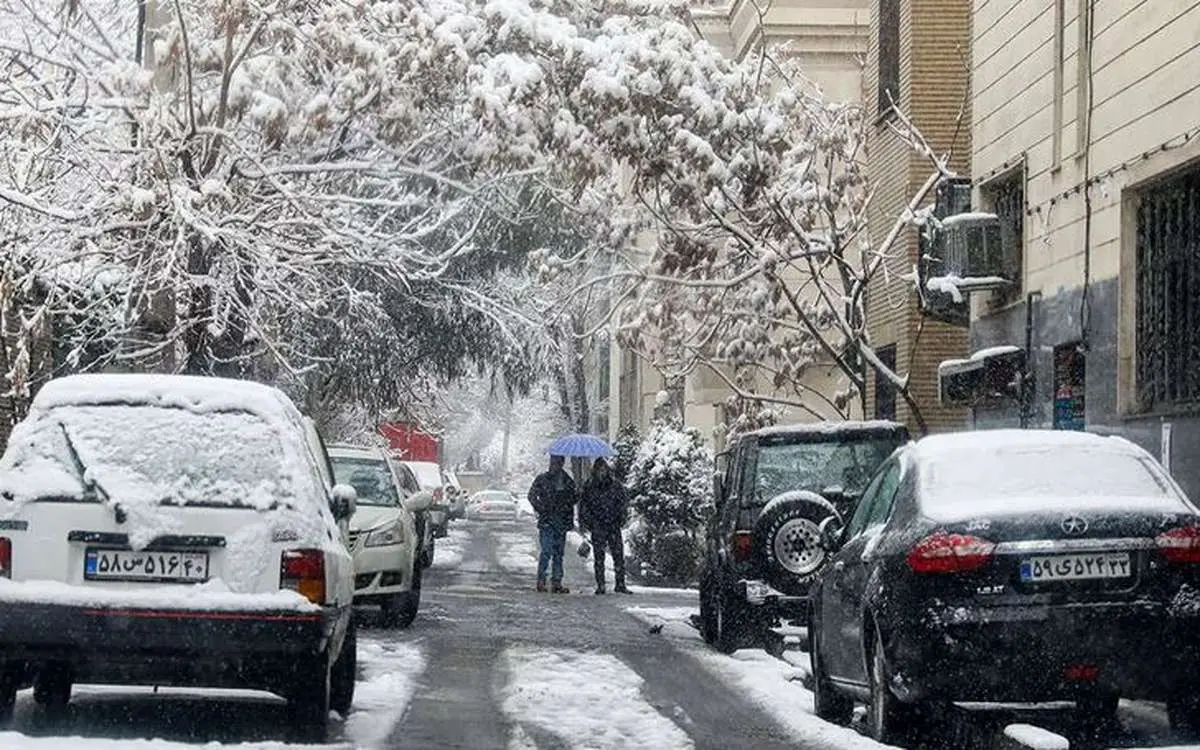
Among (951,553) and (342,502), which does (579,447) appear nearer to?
(342,502)

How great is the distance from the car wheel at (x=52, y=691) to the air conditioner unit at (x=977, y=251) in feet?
40.4

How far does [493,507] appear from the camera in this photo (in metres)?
97.9

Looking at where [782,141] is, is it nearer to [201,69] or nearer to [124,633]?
[201,69]

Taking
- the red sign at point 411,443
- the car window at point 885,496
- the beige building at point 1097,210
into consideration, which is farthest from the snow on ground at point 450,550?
the car window at point 885,496

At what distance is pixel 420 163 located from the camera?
1030 inches

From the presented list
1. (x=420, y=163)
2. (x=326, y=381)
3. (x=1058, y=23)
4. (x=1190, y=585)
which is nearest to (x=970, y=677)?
(x=1190, y=585)

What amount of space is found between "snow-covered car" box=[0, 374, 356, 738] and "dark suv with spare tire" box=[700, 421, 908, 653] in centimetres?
633

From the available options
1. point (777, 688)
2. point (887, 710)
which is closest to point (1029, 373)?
point (777, 688)

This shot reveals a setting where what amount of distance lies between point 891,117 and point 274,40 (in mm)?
9587

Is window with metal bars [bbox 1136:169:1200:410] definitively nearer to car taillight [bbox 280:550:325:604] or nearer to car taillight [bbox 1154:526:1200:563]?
car taillight [bbox 1154:526:1200:563]

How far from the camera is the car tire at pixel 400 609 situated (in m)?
19.7

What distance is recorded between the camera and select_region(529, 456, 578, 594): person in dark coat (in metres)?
27.2

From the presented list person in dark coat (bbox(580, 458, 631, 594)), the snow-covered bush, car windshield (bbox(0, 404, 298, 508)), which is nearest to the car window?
car windshield (bbox(0, 404, 298, 508))

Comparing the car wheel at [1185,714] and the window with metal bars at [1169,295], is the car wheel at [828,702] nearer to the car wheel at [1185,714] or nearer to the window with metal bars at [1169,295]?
the car wheel at [1185,714]
